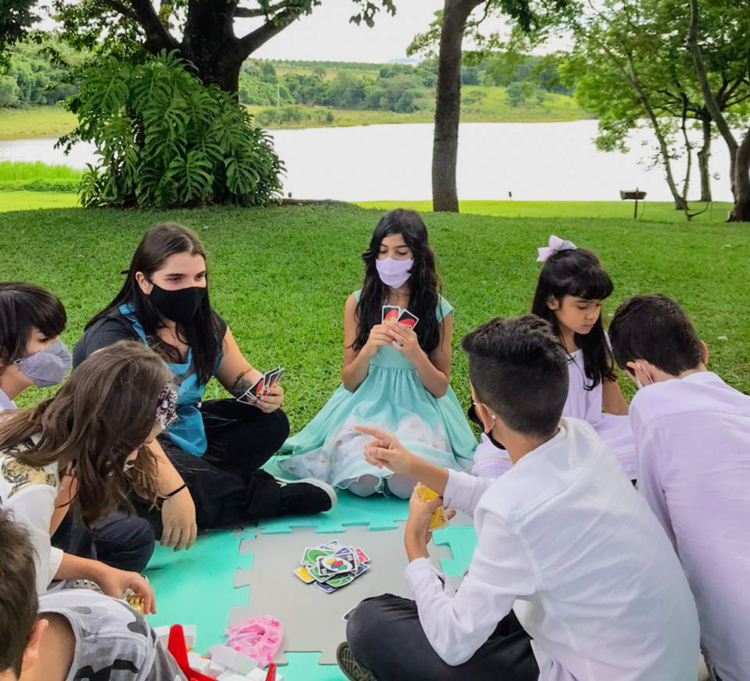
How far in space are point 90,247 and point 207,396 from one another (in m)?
Answer: 4.06

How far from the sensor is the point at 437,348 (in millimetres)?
3465

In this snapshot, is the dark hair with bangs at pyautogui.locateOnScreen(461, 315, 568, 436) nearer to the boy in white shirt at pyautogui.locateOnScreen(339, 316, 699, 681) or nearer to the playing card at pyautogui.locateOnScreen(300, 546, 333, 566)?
the boy in white shirt at pyautogui.locateOnScreen(339, 316, 699, 681)

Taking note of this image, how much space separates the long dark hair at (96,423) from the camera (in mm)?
1775

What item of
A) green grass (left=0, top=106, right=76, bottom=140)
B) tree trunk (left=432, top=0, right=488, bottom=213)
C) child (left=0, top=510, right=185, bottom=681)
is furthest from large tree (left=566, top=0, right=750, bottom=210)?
green grass (left=0, top=106, right=76, bottom=140)

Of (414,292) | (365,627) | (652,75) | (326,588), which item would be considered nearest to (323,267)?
(414,292)

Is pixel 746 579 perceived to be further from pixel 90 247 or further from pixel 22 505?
pixel 90 247

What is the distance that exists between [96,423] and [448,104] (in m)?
10.9

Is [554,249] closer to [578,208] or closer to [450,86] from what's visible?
[450,86]

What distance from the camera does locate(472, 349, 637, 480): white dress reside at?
2973 mm

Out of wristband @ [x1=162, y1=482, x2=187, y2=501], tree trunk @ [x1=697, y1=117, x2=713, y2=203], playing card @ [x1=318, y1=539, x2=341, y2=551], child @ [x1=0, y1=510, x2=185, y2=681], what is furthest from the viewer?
tree trunk @ [x1=697, y1=117, x2=713, y2=203]

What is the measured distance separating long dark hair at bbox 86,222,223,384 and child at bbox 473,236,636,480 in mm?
1237

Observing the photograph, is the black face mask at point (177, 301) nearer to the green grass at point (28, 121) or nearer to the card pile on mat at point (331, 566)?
the card pile on mat at point (331, 566)

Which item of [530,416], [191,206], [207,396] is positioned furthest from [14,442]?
[191,206]

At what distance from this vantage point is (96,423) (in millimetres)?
1802
